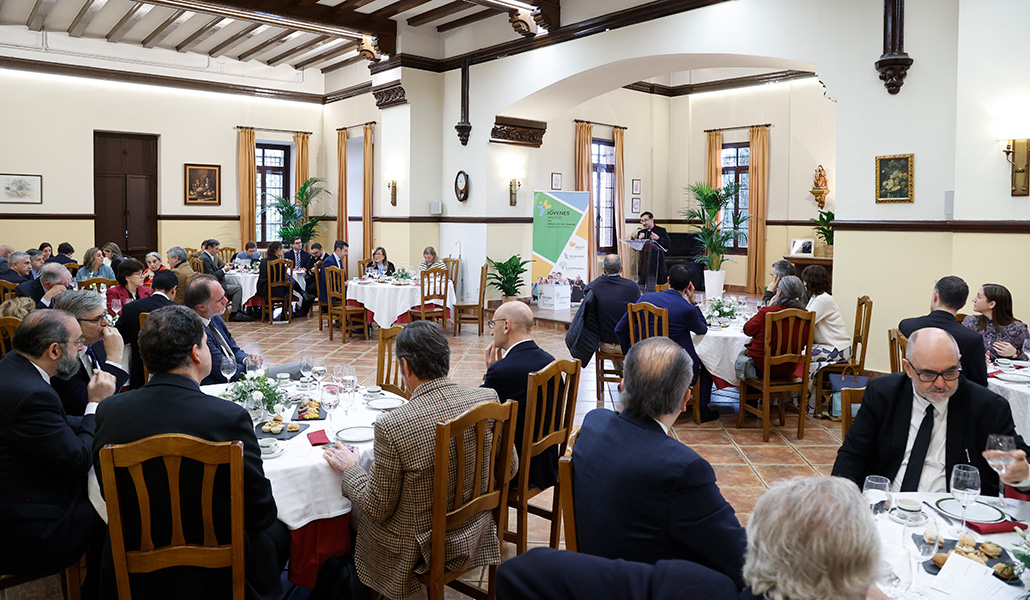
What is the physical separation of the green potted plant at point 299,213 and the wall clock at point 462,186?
13.5ft

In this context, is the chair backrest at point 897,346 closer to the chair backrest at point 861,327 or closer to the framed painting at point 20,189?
the chair backrest at point 861,327

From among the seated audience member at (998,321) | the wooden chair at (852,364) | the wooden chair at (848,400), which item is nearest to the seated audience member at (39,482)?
the wooden chair at (848,400)

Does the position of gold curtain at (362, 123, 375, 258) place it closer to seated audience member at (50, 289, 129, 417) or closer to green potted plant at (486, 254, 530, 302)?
green potted plant at (486, 254, 530, 302)

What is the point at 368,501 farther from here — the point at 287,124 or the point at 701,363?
the point at 287,124

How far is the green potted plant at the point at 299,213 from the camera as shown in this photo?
46.5ft

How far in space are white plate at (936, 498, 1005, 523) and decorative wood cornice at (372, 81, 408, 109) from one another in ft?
34.4

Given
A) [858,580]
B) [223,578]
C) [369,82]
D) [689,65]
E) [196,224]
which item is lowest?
[223,578]

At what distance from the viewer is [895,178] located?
6551 mm

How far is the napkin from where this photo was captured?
2846 millimetres

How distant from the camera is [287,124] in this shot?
47.3ft

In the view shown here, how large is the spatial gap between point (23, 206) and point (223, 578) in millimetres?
12305

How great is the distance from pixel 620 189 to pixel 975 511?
12412 millimetres

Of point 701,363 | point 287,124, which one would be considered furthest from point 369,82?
point 701,363

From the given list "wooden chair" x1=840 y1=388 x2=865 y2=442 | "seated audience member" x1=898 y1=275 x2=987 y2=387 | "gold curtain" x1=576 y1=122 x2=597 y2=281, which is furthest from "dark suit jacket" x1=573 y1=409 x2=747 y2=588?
"gold curtain" x1=576 y1=122 x2=597 y2=281
